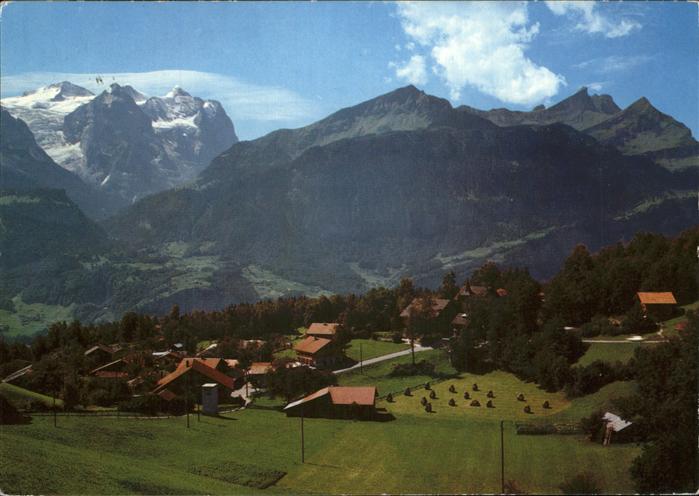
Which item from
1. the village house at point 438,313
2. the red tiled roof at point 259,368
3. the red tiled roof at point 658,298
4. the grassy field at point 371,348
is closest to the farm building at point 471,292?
the village house at point 438,313

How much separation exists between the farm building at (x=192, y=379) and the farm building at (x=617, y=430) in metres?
19.8

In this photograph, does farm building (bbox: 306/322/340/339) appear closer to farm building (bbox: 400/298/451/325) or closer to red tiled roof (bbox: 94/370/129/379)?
farm building (bbox: 400/298/451/325)

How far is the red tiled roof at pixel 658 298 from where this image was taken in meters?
34.8

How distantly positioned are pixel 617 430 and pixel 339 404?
12.3 meters

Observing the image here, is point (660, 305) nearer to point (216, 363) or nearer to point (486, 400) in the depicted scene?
point (486, 400)

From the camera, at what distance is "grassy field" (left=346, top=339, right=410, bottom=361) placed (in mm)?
39694

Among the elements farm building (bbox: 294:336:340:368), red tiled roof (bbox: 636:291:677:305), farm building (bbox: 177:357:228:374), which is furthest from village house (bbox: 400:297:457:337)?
farm building (bbox: 177:357:228:374)

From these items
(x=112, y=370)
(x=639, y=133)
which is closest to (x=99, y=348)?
(x=112, y=370)

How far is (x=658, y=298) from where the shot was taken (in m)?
34.9

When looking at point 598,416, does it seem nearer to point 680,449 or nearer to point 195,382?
point 680,449

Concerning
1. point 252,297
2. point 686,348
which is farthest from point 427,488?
point 252,297

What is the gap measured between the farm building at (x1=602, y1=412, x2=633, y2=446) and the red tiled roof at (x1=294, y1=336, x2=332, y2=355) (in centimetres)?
1889

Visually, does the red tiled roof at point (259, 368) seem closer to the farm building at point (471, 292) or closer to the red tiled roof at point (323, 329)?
the red tiled roof at point (323, 329)

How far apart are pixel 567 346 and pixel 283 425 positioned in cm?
1656
